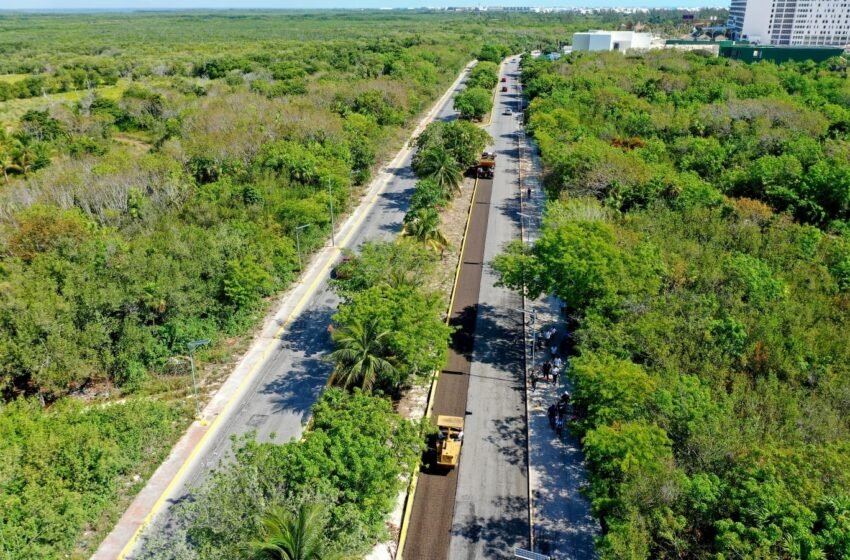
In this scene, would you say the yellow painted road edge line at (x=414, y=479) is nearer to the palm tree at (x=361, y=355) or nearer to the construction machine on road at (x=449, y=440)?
the construction machine on road at (x=449, y=440)

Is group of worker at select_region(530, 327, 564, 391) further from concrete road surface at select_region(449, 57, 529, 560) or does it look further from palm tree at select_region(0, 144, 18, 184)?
palm tree at select_region(0, 144, 18, 184)

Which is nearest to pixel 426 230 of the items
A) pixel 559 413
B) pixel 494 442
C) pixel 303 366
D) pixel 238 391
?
pixel 303 366

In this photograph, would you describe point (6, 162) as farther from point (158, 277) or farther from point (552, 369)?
point (552, 369)

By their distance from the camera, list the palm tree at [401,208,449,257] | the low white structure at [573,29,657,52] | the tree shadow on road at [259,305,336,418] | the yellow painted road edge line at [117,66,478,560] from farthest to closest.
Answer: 1. the low white structure at [573,29,657,52]
2. the palm tree at [401,208,449,257]
3. the tree shadow on road at [259,305,336,418]
4. the yellow painted road edge line at [117,66,478,560]

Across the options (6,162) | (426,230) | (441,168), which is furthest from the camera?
(6,162)

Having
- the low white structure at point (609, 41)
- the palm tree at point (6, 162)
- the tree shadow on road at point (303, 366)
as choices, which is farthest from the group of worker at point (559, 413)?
the low white structure at point (609, 41)

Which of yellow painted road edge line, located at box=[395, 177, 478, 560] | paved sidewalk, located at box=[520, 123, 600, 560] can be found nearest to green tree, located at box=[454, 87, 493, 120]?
yellow painted road edge line, located at box=[395, 177, 478, 560]

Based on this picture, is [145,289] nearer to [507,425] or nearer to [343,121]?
[507,425]
